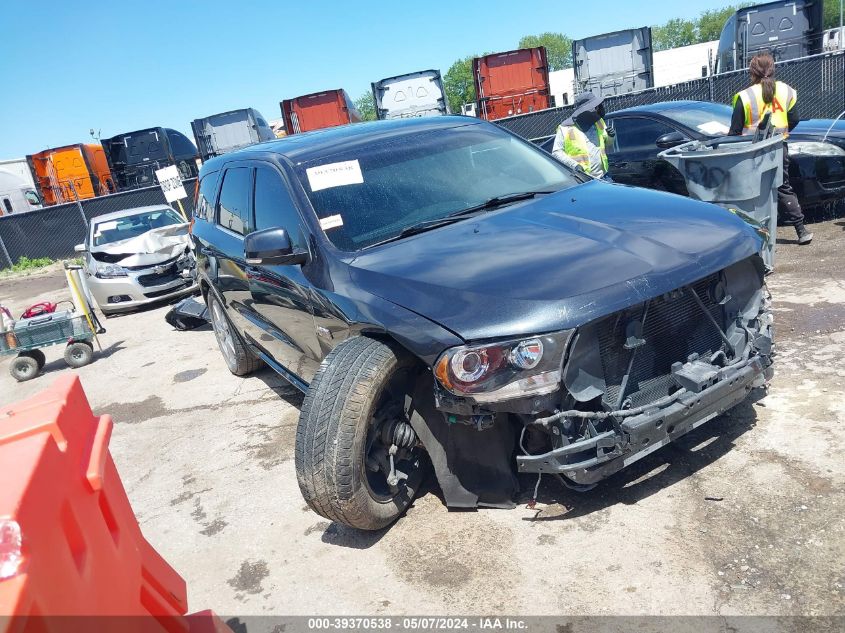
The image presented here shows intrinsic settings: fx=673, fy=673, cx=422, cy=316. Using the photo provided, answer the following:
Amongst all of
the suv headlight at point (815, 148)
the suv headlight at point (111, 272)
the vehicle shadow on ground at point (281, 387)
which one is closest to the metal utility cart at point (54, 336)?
the suv headlight at point (111, 272)

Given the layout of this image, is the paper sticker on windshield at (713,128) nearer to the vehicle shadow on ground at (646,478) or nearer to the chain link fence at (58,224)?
the vehicle shadow on ground at (646,478)

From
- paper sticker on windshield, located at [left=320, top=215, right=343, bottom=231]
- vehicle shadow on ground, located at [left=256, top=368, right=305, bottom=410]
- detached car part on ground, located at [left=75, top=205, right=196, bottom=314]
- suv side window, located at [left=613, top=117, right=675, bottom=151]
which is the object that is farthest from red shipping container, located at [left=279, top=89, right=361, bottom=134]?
paper sticker on windshield, located at [left=320, top=215, right=343, bottom=231]

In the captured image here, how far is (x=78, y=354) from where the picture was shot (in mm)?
8109

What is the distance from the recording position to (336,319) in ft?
11.5

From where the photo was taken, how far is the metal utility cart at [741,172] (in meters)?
5.59

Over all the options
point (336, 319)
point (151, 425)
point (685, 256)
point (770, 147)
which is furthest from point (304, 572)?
point (770, 147)

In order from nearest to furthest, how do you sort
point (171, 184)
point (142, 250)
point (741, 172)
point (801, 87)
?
point (741, 172)
point (142, 250)
point (171, 184)
point (801, 87)

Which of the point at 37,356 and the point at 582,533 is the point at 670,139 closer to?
the point at 582,533

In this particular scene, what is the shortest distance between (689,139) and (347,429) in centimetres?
630

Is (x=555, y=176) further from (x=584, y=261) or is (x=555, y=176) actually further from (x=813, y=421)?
(x=813, y=421)

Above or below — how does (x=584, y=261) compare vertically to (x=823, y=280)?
above

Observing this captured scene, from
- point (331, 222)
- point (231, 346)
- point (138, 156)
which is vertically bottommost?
point (231, 346)

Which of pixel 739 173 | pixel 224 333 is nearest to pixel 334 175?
pixel 224 333

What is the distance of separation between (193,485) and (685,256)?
3273 mm
